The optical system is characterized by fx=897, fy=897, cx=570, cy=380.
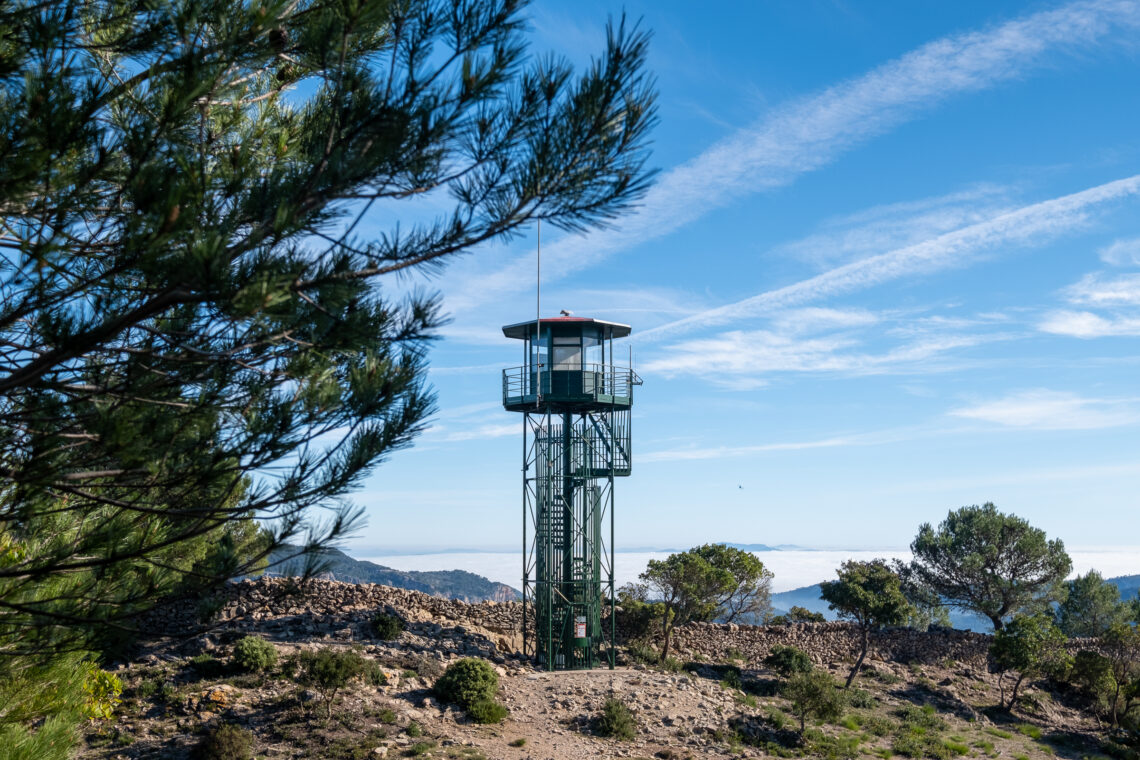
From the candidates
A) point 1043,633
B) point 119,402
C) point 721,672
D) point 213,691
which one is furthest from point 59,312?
point 1043,633

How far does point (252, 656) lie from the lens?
1719cm

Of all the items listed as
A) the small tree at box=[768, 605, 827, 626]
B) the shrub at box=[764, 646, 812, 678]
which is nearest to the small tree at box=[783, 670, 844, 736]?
the shrub at box=[764, 646, 812, 678]

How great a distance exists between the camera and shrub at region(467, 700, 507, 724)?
16812mm

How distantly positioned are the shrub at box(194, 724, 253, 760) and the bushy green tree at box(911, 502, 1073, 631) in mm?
27102

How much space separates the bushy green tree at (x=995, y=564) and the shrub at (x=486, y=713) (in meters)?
22.3

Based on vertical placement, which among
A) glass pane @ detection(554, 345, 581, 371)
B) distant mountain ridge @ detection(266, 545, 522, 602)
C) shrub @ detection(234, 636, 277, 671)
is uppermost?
glass pane @ detection(554, 345, 581, 371)

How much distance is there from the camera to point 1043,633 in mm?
24609

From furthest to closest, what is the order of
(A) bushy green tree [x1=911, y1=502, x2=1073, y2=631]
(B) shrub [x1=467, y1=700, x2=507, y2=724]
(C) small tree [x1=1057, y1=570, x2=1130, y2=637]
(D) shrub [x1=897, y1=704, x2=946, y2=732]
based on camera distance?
(C) small tree [x1=1057, y1=570, x2=1130, y2=637]
(A) bushy green tree [x1=911, y1=502, x2=1073, y2=631]
(D) shrub [x1=897, y1=704, x2=946, y2=732]
(B) shrub [x1=467, y1=700, x2=507, y2=724]

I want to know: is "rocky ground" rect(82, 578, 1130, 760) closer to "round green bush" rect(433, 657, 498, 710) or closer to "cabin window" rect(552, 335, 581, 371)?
"round green bush" rect(433, 657, 498, 710)

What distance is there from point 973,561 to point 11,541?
108 ft

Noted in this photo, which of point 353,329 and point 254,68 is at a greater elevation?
point 254,68

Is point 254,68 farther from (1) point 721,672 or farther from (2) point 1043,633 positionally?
(2) point 1043,633

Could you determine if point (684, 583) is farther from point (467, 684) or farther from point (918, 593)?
point (918, 593)

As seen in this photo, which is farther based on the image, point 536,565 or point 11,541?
point 536,565
